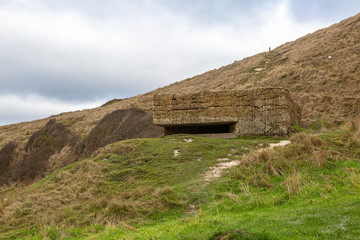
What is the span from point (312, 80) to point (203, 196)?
24.7m

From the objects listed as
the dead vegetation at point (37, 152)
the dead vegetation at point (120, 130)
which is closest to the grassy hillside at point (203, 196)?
the dead vegetation at point (120, 130)

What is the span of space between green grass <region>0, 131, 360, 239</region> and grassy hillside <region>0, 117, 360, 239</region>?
2cm

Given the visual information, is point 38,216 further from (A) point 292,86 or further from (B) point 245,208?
(A) point 292,86

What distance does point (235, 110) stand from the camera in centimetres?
1180

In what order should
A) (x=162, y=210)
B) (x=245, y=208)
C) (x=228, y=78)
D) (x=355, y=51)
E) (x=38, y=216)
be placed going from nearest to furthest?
(x=245, y=208), (x=162, y=210), (x=38, y=216), (x=355, y=51), (x=228, y=78)

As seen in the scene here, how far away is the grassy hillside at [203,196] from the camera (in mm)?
4199

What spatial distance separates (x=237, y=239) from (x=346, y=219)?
1444mm

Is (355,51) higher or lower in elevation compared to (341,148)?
higher

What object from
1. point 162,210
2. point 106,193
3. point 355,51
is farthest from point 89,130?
point 355,51

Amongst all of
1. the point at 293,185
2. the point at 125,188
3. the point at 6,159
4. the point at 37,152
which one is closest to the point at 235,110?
the point at 125,188

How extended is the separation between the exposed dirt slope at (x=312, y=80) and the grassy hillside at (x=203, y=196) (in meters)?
12.7

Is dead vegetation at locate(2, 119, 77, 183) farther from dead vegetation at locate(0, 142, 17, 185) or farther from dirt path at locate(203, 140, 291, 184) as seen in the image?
dirt path at locate(203, 140, 291, 184)

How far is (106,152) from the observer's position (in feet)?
36.6

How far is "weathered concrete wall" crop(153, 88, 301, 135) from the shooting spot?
11469mm
